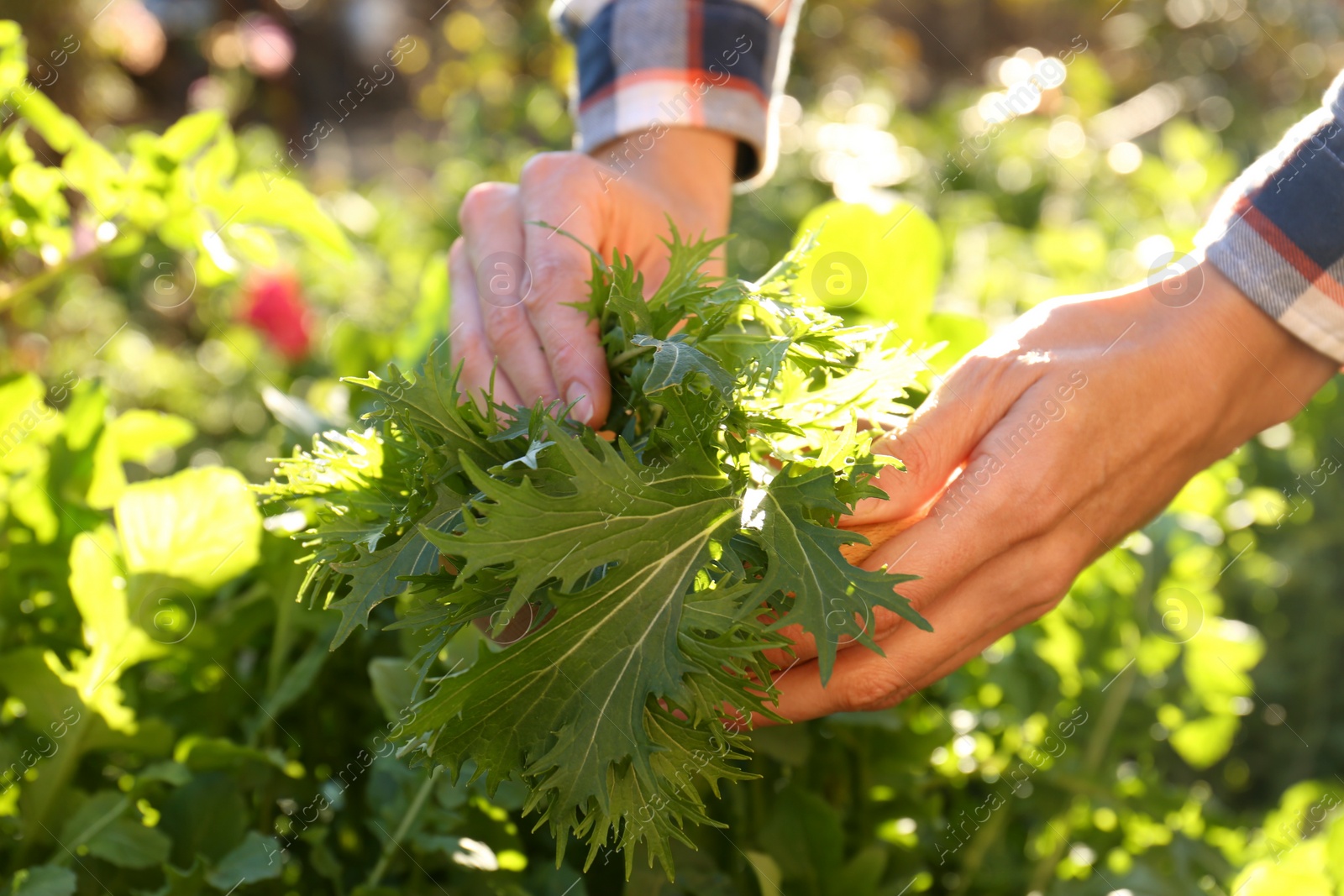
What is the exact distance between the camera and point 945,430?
3.23 ft

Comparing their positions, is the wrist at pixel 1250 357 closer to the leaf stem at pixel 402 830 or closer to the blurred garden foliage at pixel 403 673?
the blurred garden foliage at pixel 403 673

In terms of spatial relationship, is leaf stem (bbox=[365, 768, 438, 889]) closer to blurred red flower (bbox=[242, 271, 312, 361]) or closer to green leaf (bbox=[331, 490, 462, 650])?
green leaf (bbox=[331, 490, 462, 650])

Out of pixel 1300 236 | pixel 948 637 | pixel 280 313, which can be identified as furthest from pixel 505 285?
pixel 280 313

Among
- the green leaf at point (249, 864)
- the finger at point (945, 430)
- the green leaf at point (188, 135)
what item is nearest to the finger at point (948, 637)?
the finger at point (945, 430)

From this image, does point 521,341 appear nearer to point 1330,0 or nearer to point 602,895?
point 602,895

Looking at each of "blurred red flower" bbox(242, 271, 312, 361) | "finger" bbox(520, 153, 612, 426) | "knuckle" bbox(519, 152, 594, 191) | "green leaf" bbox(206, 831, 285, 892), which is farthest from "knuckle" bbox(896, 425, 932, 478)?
"blurred red flower" bbox(242, 271, 312, 361)

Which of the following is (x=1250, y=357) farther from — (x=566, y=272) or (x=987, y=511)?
(x=566, y=272)

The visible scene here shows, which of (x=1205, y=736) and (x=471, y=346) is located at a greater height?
(x=471, y=346)

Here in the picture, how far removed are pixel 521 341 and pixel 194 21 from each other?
8.54m

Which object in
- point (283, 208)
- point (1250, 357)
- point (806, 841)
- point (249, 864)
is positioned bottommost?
point (806, 841)

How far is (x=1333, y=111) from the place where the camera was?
3.66 feet

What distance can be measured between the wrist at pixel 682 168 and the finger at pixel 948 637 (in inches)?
26.6

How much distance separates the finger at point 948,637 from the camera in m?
0.97

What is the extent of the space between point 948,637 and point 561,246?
592mm
